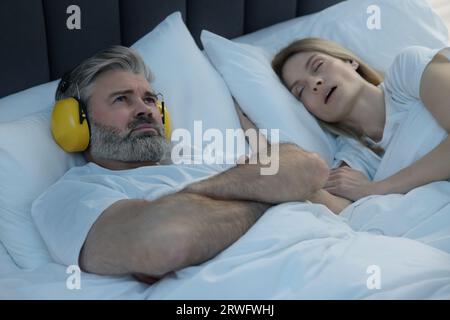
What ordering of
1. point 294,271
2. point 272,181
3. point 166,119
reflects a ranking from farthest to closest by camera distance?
point 166,119 < point 272,181 < point 294,271

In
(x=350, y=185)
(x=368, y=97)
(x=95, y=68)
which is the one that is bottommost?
(x=350, y=185)

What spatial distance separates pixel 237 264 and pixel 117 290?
Result: 21 cm

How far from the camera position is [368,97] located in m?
1.78

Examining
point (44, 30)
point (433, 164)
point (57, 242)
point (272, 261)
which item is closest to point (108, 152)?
point (57, 242)

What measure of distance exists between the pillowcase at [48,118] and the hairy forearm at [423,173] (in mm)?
429

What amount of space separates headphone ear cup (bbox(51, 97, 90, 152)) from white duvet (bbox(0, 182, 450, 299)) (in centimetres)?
27

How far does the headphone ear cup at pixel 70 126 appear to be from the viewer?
148 cm

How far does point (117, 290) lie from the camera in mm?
1229

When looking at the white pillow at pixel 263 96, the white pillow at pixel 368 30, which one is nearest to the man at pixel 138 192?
the white pillow at pixel 263 96

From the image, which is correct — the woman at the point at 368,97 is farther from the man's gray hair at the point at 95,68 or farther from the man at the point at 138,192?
the man's gray hair at the point at 95,68

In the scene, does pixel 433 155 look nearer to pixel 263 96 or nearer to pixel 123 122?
pixel 263 96

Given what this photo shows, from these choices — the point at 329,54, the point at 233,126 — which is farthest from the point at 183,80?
the point at 329,54

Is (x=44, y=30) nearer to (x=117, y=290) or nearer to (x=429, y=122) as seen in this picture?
(x=117, y=290)

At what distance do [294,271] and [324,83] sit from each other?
0.71 m
